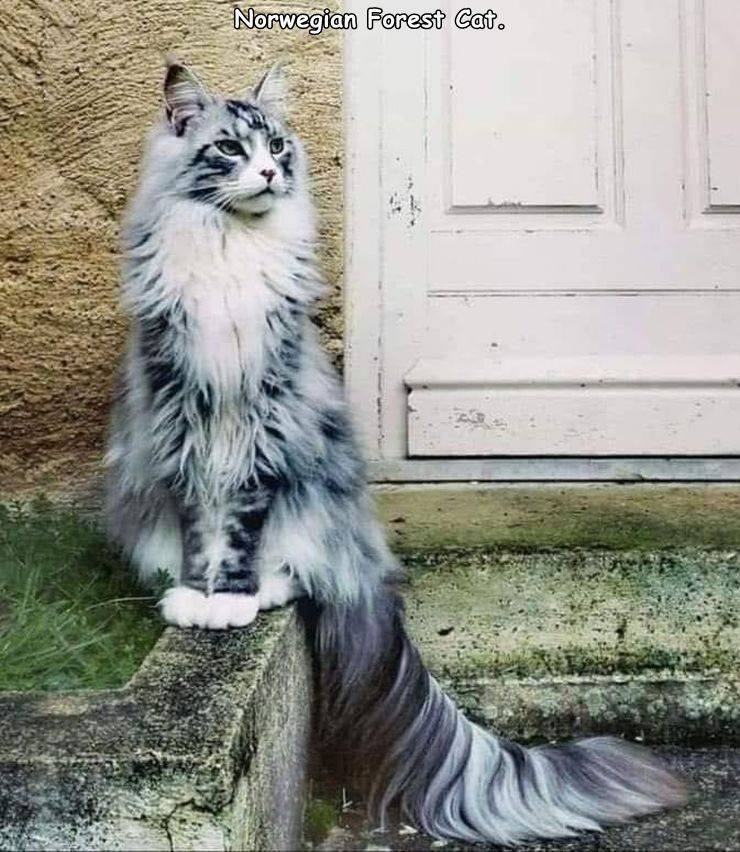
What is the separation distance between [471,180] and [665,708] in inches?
57.0

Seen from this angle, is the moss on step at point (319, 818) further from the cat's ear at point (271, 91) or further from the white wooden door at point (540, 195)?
the cat's ear at point (271, 91)

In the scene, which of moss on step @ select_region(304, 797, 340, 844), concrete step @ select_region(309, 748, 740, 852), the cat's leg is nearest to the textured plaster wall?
the cat's leg

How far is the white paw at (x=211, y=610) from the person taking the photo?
219cm

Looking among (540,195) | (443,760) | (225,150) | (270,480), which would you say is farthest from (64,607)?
(540,195)

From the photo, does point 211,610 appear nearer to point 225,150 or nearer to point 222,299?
point 222,299

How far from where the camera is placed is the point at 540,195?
3.00 meters

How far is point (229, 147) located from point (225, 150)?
0.04 ft

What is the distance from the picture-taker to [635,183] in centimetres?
300

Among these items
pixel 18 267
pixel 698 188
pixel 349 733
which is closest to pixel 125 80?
pixel 18 267

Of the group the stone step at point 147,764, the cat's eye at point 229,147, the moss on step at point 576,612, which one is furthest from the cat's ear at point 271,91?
the stone step at point 147,764

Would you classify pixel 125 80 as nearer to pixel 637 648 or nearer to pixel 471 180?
pixel 471 180

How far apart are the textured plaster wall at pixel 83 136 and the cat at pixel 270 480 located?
21.7 inches

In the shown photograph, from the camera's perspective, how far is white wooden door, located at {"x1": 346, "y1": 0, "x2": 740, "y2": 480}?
299 cm

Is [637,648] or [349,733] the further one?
[637,648]
